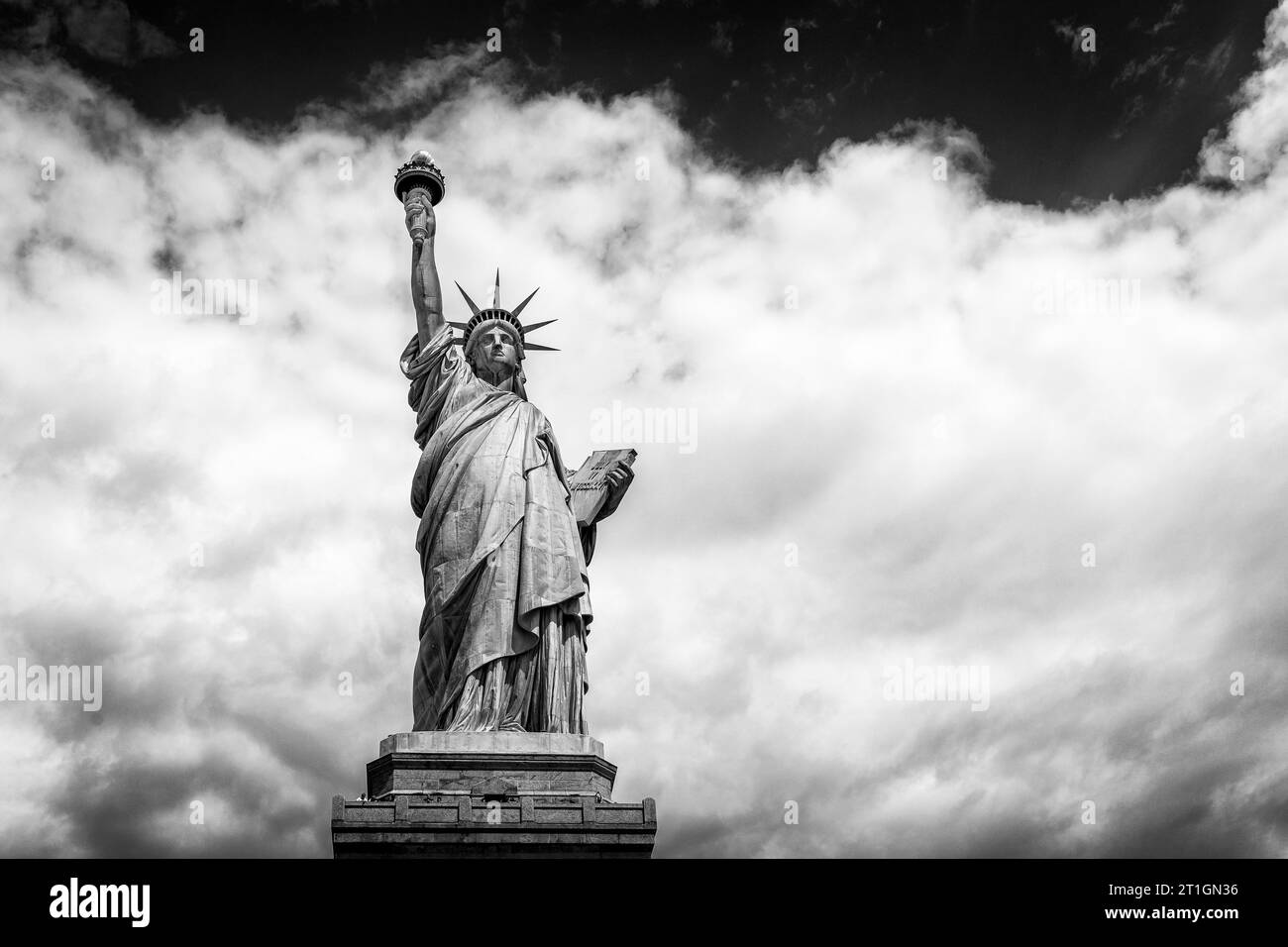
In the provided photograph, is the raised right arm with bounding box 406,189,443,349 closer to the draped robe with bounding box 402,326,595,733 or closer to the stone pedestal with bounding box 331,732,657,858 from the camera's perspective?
the draped robe with bounding box 402,326,595,733

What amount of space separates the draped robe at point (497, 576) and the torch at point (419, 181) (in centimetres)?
457

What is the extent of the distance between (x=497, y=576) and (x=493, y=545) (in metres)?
0.50

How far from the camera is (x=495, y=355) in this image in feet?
73.3

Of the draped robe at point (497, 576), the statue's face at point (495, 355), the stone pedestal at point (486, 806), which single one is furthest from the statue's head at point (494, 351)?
the stone pedestal at point (486, 806)

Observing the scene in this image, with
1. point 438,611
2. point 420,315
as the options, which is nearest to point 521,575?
point 438,611

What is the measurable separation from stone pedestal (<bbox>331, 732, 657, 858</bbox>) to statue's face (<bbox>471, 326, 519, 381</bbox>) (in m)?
6.86

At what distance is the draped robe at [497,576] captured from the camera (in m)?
19.1

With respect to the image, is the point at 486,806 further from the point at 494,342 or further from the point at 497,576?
the point at 494,342

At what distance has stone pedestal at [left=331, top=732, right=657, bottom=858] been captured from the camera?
16625 mm

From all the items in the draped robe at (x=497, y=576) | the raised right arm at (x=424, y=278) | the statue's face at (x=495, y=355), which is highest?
the raised right arm at (x=424, y=278)

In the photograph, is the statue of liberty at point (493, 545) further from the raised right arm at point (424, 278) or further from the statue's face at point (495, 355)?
the raised right arm at point (424, 278)

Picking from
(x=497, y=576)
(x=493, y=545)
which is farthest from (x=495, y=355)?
(x=497, y=576)

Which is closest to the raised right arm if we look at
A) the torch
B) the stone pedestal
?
the torch
